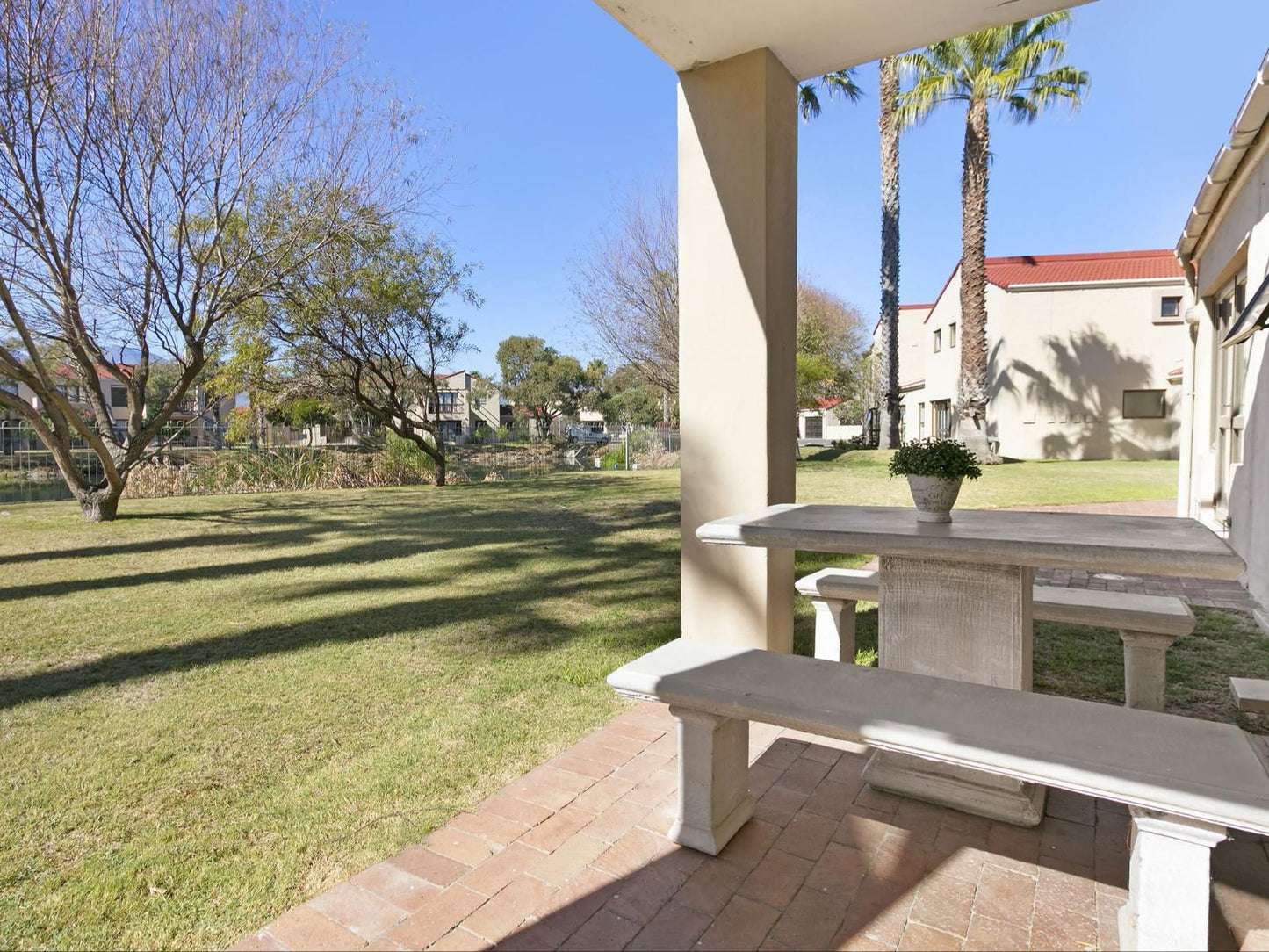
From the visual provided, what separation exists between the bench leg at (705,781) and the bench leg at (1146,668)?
5.77 feet

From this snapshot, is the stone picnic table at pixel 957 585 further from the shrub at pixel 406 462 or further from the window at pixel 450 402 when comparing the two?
the window at pixel 450 402

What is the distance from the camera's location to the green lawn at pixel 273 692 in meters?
2.08

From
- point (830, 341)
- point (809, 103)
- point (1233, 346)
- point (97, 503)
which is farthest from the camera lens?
point (830, 341)

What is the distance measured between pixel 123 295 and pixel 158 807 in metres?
9.69

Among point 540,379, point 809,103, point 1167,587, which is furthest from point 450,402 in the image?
point 1167,587

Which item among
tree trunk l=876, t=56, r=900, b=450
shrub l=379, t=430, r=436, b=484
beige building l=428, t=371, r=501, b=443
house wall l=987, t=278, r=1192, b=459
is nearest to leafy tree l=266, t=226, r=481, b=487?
shrub l=379, t=430, r=436, b=484

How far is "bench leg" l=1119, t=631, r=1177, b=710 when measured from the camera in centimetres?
270

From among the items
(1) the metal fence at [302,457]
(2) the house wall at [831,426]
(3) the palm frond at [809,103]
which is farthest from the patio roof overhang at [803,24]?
(2) the house wall at [831,426]

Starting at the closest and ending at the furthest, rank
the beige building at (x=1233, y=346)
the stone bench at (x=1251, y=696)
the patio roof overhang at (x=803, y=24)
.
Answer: the patio roof overhang at (x=803, y=24) → the stone bench at (x=1251, y=696) → the beige building at (x=1233, y=346)

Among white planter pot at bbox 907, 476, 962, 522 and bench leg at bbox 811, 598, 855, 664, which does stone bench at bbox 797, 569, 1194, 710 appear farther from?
white planter pot at bbox 907, 476, 962, 522

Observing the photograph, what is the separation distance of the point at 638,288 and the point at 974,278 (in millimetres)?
8010

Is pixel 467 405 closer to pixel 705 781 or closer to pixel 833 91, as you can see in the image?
pixel 833 91

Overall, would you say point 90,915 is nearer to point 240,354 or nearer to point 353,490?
point 353,490

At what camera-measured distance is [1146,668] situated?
9.02 ft
